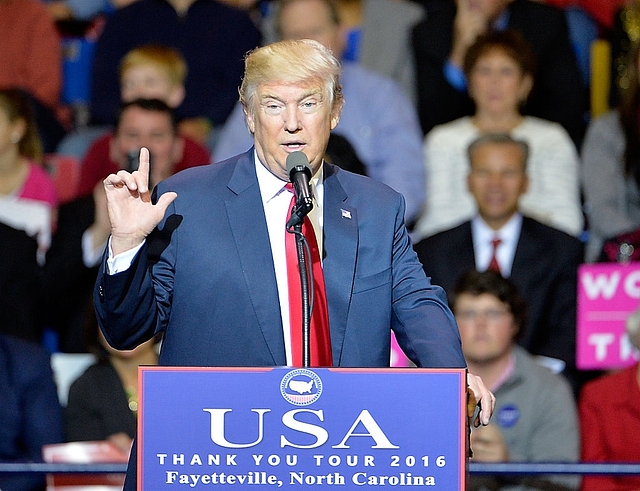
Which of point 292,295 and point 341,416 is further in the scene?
point 292,295

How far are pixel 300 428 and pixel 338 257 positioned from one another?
0.46 m

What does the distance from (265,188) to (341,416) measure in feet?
1.94

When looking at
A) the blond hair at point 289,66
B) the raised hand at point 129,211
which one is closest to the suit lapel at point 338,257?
the blond hair at point 289,66

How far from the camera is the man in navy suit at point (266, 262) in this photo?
232 cm

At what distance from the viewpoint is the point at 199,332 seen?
2.37 meters

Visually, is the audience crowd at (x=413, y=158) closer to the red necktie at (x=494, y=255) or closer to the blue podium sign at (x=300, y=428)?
the red necktie at (x=494, y=255)

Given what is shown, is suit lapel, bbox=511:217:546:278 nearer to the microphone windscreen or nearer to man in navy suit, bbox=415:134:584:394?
man in navy suit, bbox=415:134:584:394

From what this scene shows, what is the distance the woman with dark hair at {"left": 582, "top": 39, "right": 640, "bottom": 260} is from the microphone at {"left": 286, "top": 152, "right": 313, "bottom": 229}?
3344 mm

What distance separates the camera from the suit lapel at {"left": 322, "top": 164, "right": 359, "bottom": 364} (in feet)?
7.84

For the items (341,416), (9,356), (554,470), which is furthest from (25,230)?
(341,416)

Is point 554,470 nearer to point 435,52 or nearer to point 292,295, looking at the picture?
point 292,295

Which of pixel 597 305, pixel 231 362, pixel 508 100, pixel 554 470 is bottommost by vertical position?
pixel 554 470

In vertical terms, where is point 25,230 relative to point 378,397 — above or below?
above

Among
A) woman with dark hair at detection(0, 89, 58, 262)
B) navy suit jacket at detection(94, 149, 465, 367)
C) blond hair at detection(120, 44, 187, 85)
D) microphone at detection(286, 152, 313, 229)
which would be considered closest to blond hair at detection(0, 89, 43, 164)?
woman with dark hair at detection(0, 89, 58, 262)
